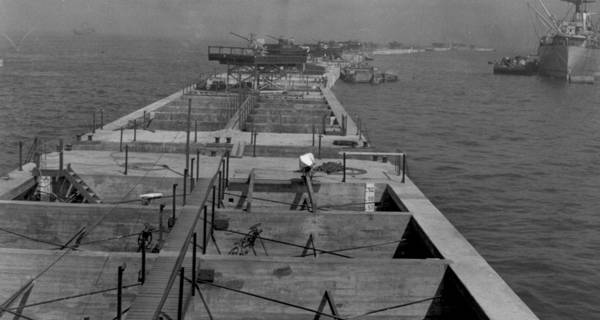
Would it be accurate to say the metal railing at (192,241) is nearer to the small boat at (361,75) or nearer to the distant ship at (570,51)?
the small boat at (361,75)

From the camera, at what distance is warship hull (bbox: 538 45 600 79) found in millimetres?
170750

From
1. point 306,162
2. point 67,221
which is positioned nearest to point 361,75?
point 306,162

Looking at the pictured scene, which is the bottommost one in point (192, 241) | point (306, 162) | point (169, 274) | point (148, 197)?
point (192, 241)

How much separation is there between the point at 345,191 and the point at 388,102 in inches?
2821

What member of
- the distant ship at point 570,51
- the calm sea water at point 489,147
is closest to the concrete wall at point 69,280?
the calm sea water at point 489,147

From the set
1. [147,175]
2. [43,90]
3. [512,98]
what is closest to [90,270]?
[147,175]

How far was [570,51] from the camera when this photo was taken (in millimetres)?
171000

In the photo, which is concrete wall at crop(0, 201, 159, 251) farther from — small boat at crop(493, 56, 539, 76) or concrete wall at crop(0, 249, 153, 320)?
small boat at crop(493, 56, 539, 76)

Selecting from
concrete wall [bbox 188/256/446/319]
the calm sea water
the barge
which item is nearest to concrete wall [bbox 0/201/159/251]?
the barge

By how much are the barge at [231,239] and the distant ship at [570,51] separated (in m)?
146

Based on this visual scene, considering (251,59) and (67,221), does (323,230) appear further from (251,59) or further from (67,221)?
(251,59)

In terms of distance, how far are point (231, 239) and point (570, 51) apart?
531 feet

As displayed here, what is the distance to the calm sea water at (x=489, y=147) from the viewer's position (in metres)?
29.4

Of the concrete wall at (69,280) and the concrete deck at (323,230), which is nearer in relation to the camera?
the concrete wall at (69,280)
